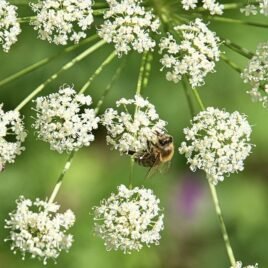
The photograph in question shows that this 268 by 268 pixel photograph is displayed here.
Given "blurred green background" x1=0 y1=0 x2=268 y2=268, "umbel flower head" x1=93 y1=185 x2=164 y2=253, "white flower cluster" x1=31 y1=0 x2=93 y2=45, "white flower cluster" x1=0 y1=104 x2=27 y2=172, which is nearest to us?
"umbel flower head" x1=93 y1=185 x2=164 y2=253

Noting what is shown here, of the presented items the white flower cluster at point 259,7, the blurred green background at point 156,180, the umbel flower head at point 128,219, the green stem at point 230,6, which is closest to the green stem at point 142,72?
the green stem at point 230,6

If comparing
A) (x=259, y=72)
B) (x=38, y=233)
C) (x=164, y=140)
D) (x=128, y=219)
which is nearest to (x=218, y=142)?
(x=164, y=140)

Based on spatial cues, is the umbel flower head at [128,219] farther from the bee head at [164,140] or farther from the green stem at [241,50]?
the green stem at [241,50]

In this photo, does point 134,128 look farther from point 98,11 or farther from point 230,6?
point 230,6

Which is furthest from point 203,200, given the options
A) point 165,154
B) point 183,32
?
point 183,32

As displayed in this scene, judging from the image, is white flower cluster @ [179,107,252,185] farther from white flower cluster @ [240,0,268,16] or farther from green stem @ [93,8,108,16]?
green stem @ [93,8,108,16]

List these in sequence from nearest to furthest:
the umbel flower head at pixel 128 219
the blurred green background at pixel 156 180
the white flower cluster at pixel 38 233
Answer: the white flower cluster at pixel 38 233 → the umbel flower head at pixel 128 219 → the blurred green background at pixel 156 180

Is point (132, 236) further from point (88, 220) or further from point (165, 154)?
point (88, 220)

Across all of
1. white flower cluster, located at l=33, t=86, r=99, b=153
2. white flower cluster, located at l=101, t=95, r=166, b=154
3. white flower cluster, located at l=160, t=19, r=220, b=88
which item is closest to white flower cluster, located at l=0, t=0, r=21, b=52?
white flower cluster, located at l=33, t=86, r=99, b=153
